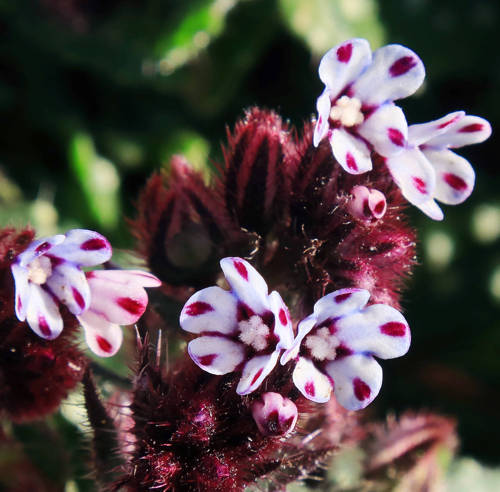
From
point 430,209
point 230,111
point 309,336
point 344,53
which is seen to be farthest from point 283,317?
point 230,111

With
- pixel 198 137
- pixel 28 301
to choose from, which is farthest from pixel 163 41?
pixel 28 301

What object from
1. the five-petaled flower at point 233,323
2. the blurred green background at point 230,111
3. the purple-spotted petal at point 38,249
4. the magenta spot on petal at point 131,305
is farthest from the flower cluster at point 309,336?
the blurred green background at point 230,111

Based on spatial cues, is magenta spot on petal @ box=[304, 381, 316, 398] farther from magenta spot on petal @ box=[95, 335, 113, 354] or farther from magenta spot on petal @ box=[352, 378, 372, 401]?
magenta spot on petal @ box=[95, 335, 113, 354]

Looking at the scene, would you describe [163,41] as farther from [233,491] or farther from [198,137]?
[233,491]

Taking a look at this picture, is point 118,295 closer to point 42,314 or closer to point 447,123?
point 42,314

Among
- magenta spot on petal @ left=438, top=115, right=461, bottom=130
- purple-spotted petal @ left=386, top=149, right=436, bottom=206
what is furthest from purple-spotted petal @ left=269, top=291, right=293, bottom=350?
magenta spot on petal @ left=438, top=115, right=461, bottom=130

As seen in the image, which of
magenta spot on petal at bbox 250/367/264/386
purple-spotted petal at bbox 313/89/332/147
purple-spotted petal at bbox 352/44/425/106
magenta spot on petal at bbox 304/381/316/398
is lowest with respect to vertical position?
magenta spot on petal at bbox 304/381/316/398
